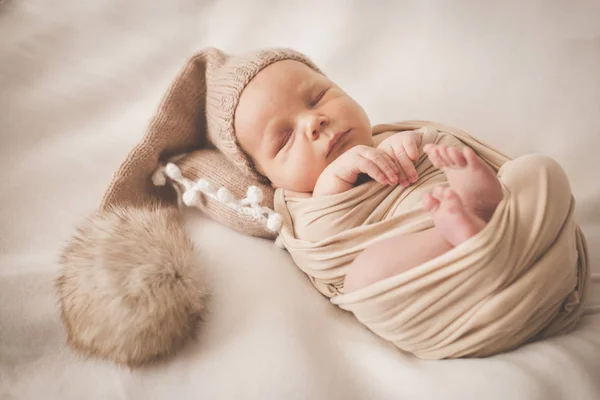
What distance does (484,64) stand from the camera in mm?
1466

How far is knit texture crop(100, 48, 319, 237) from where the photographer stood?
1.12 m

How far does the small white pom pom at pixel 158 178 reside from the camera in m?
1.19

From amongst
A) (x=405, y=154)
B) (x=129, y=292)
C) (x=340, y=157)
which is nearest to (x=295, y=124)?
(x=340, y=157)

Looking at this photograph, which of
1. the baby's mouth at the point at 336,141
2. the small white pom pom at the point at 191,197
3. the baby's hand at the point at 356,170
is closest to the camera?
the baby's hand at the point at 356,170

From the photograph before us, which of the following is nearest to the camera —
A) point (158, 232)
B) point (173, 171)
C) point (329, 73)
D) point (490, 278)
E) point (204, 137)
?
point (490, 278)

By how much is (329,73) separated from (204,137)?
53 centimetres

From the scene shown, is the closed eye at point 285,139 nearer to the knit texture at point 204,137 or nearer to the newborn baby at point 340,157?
the newborn baby at point 340,157

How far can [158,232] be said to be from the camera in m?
0.89

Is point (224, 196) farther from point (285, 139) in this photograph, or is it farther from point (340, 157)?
point (340, 157)

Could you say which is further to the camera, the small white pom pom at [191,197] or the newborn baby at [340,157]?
the small white pom pom at [191,197]

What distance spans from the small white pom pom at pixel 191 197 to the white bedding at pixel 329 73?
0.20ft

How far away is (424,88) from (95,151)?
3.44 feet

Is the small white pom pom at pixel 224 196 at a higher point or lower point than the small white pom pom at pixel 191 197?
higher

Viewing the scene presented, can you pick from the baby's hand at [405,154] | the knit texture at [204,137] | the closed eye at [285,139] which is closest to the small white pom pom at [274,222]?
the knit texture at [204,137]
